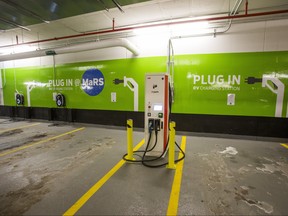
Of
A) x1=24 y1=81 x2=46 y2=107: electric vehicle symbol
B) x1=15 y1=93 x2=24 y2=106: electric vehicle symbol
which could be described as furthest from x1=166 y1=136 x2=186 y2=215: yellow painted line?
x1=15 y1=93 x2=24 y2=106: electric vehicle symbol

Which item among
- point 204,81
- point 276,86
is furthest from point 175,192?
point 276,86

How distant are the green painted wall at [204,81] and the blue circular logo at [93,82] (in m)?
0.17

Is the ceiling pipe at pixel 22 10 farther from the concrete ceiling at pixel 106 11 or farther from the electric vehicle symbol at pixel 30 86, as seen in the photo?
the electric vehicle symbol at pixel 30 86

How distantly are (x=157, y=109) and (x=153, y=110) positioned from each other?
101 millimetres

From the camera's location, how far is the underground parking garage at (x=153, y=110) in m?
2.28

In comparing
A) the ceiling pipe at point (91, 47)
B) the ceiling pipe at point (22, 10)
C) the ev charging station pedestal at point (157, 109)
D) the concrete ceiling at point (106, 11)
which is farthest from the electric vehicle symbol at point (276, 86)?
the ceiling pipe at point (22, 10)

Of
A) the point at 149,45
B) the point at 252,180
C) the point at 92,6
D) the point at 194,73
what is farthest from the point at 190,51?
the point at 252,180

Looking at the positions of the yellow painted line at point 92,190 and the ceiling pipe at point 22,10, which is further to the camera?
the ceiling pipe at point 22,10

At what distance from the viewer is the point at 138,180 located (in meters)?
2.62

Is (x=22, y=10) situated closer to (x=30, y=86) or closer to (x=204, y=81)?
(x=30, y=86)

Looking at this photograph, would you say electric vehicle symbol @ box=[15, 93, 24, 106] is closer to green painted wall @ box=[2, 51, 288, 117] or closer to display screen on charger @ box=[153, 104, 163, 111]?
green painted wall @ box=[2, 51, 288, 117]

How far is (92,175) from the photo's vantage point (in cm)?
278

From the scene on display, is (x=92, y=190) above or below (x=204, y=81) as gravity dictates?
below

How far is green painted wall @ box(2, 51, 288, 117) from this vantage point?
453 centimetres
